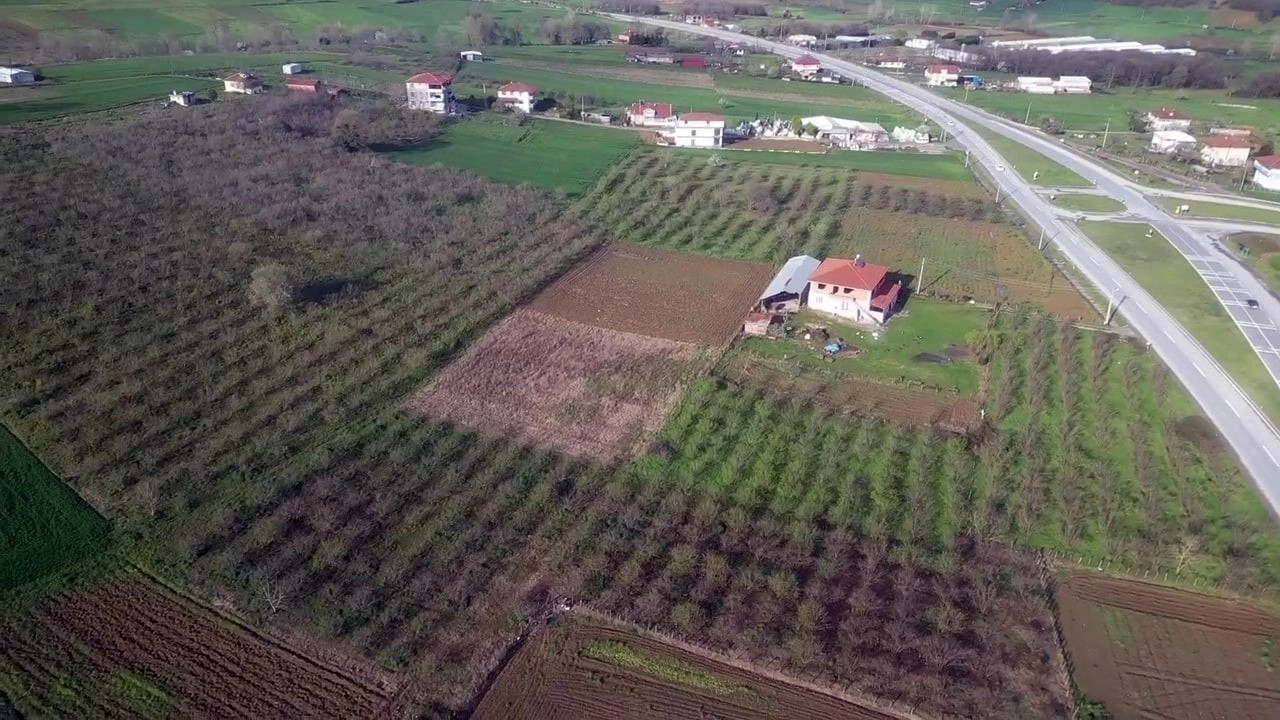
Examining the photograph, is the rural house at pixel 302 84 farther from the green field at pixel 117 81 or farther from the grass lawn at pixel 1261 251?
the grass lawn at pixel 1261 251

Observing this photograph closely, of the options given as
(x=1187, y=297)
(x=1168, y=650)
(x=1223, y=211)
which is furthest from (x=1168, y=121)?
(x=1168, y=650)

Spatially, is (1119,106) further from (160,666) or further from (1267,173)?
(160,666)

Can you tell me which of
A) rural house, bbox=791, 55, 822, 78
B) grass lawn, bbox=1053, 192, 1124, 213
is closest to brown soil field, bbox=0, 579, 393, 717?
grass lawn, bbox=1053, 192, 1124, 213

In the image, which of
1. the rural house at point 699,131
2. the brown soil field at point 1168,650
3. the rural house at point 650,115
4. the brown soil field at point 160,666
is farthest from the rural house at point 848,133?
the brown soil field at point 160,666

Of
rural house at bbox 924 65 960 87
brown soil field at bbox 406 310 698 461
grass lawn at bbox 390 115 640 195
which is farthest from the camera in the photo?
rural house at bbox 924 65 960 87

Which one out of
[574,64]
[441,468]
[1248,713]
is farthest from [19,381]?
[574,64]

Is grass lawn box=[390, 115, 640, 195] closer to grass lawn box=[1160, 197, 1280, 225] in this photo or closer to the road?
the road
